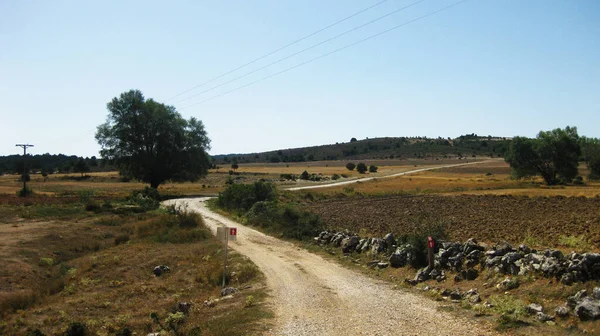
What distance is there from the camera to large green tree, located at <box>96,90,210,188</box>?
251 ft

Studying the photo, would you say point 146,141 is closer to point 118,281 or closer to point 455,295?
point 118,281

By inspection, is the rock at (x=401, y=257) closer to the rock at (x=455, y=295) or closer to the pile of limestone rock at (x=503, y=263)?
the pile of limestone rock at (x=503, y=263)

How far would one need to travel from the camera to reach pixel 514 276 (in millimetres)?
13492

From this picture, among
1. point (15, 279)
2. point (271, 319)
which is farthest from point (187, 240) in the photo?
point (271, 319)

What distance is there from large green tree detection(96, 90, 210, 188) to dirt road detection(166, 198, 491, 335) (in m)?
59.3

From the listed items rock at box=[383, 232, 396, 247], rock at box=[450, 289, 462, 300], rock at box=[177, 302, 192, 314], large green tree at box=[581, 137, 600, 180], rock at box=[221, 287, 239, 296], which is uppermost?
large green tree at box=[581, 137, 600, 180]

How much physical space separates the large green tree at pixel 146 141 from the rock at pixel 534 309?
229 feet

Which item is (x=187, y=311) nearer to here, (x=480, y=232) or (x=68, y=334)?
(x=68, y=334)

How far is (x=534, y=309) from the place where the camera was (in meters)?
11.1

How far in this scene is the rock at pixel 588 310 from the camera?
9.95 metres

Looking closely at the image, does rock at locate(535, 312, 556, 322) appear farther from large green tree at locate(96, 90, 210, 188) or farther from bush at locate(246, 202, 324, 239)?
large green tree at locate(96, 90, 210, 188)

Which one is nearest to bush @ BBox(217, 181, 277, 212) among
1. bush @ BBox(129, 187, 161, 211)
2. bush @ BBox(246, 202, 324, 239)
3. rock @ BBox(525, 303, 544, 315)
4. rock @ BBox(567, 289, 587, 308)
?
bush @ BBox(246, 202, 324, 239)

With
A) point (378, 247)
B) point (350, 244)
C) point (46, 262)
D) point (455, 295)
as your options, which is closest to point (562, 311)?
point (455, 295)

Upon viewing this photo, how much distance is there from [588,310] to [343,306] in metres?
5.95
